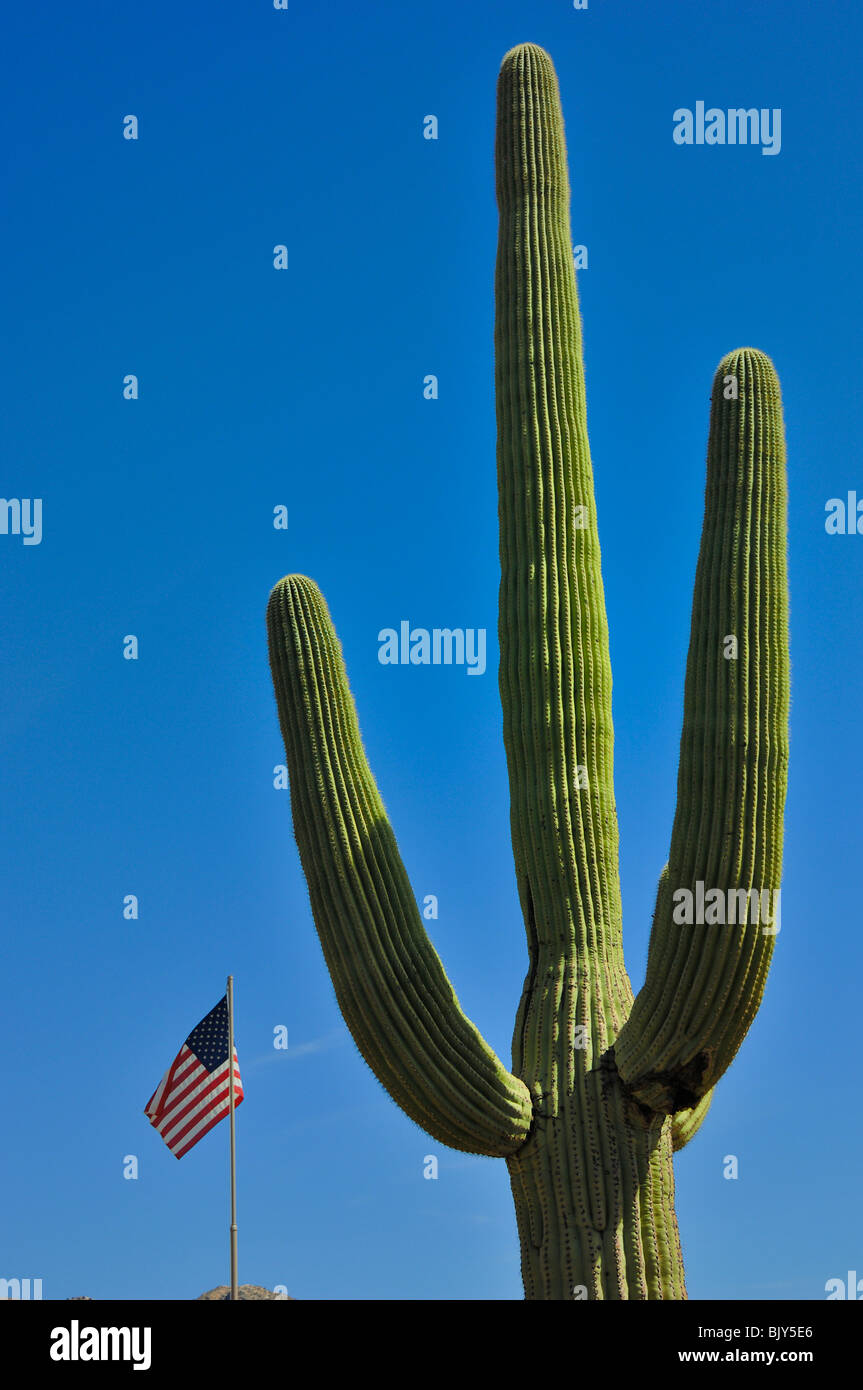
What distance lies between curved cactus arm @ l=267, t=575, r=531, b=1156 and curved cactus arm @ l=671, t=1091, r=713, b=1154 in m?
1.04

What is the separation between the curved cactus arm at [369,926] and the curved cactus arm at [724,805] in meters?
0.86

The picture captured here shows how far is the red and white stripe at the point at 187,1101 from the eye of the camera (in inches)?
590

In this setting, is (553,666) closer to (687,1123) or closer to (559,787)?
(559,787)

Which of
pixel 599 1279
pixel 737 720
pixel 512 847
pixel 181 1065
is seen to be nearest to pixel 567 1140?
pixel 599 1279

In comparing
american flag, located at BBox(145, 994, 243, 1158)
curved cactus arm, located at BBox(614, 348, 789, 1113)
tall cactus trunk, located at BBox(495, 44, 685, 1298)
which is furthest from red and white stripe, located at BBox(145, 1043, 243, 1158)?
curved cactus arm, located at BBox(614, 348, 789, 1113)

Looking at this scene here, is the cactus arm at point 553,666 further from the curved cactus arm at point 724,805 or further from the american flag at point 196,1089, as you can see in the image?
the american flag at point 196,1089

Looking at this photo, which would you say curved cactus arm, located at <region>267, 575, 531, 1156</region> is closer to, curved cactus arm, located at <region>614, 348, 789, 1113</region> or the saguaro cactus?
the saguaro cactus

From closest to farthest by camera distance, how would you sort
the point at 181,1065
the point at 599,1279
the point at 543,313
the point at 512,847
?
1. the point at 599,1279
2. the point at 512,847
3. the point at 543,313
4. the point at 181,1065

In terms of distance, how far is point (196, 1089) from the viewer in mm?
15195

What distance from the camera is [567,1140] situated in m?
9.53

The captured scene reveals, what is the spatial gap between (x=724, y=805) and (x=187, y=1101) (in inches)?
301

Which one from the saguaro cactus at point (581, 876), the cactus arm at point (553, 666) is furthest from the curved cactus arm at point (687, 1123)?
the cactus arm at point (553, 666)

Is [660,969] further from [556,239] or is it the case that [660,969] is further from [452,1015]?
[556,239]
